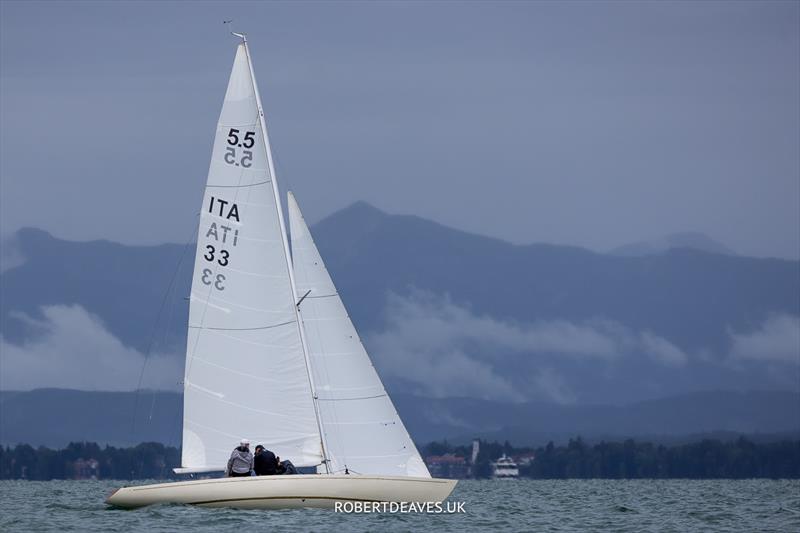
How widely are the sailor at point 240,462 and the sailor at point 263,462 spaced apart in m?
0.19

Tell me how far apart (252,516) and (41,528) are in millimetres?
5780

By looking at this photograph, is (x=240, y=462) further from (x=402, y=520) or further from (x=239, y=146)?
(x=239, y=146)

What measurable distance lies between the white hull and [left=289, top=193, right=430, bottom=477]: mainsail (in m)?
1.33

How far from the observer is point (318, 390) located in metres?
47.6

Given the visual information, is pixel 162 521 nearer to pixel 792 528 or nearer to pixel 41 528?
pixel 41 528

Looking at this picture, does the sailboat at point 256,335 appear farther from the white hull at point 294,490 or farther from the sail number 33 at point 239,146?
the white hull at point 294,490

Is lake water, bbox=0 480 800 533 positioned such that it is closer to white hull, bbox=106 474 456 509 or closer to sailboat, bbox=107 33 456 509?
white hull, bbox=106 474 456 509

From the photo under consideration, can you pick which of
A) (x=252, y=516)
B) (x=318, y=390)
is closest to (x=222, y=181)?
(x=318, y=390)

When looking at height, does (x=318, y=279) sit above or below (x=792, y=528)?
above

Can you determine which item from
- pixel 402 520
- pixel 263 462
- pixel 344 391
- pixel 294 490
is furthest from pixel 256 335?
pixel 402 520

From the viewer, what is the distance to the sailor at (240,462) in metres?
46.0

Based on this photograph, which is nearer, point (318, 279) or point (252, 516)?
point (252, 516)

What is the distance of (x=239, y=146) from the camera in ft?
156

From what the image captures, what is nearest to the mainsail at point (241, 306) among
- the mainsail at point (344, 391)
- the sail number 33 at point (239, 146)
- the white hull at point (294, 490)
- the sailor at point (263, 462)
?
the sail number 33 at point (239, 146)
